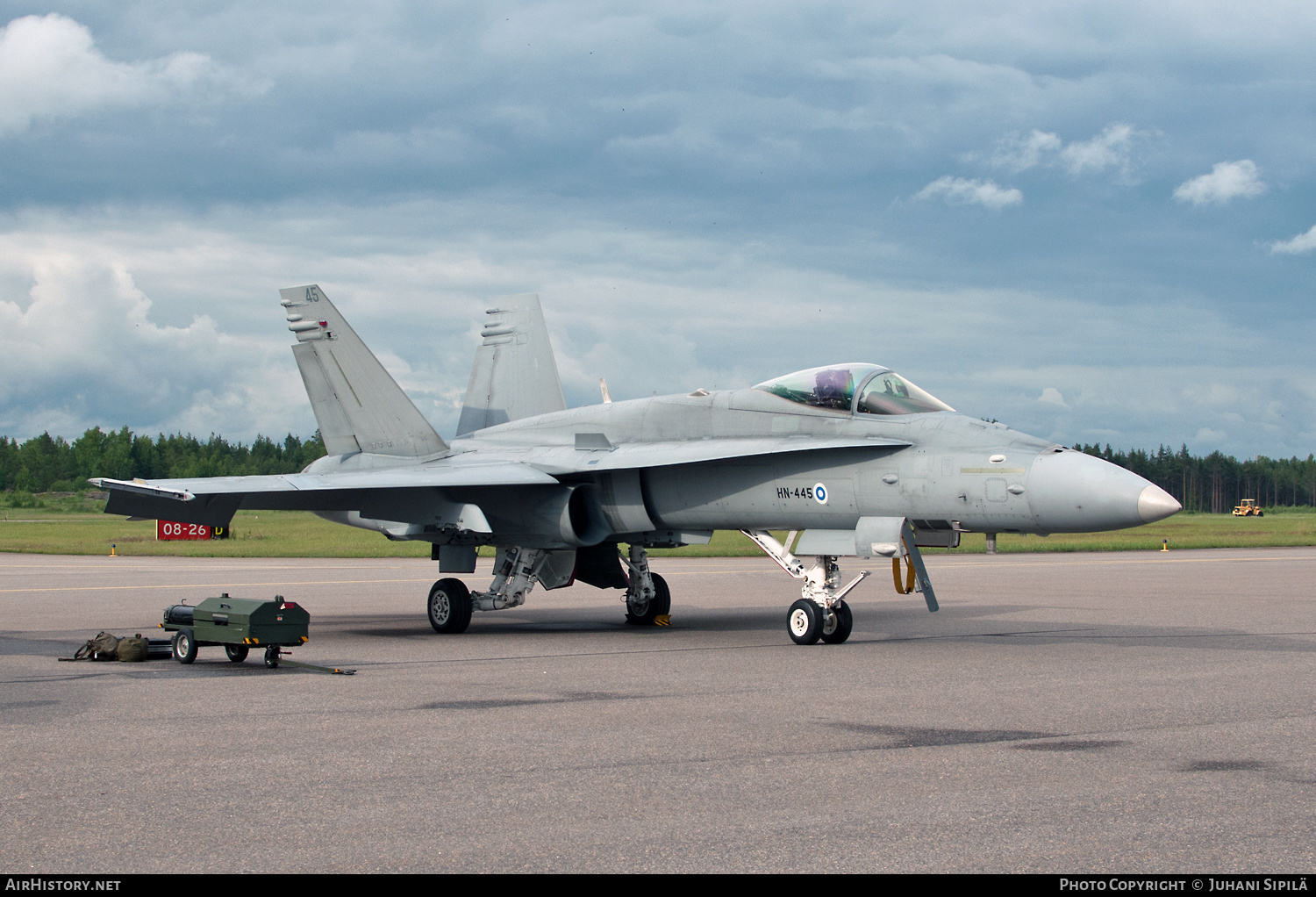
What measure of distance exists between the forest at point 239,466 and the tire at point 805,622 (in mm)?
A: 114487

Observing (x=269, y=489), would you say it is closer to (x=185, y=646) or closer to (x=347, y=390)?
(x=185, y=646)

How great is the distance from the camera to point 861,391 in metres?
11.9

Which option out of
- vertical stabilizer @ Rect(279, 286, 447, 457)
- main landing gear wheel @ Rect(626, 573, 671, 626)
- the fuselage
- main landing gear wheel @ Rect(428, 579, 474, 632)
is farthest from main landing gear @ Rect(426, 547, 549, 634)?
vertical stabilizer @ Rect(279, 286, 447, 457)

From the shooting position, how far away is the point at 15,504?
116 meters

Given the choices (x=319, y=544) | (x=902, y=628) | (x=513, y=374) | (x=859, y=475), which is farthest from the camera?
(x=319, y=544)

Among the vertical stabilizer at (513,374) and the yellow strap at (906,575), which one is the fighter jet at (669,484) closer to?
the yellow strap at (906,575)

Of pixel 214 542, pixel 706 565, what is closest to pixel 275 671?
pixel 706 565

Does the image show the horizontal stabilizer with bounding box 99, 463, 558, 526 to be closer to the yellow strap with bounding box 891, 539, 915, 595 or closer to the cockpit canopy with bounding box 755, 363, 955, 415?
the cockpit canopy with bounding box 755, 363, 955, 415

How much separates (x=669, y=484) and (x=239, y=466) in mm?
152678

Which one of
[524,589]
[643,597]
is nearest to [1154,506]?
[643,597]

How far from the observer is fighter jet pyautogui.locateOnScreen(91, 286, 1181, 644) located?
10695 mm

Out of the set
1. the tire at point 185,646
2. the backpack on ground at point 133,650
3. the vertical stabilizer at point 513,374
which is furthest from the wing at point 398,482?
the vertical stabilizer at point 513,374

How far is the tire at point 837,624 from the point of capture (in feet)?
38.3
